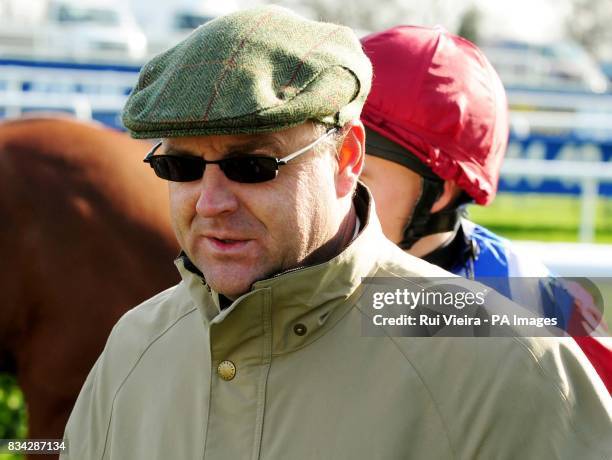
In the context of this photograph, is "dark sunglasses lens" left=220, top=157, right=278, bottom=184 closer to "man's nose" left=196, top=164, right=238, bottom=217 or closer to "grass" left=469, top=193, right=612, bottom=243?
"man's nose" left=196, top=164, right=238, bottom=217

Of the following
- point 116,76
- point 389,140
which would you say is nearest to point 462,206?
point 389,140

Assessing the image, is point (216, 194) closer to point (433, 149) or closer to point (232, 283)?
point (232, 283)

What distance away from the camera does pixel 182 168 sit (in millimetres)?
1934

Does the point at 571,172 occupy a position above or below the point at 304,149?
below

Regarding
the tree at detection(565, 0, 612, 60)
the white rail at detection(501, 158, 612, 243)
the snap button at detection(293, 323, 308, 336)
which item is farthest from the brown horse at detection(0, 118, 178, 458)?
the tree at detection(565, 0, 612, 60)

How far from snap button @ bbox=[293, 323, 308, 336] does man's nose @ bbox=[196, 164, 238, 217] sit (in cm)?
25

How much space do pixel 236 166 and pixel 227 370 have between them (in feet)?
1.26

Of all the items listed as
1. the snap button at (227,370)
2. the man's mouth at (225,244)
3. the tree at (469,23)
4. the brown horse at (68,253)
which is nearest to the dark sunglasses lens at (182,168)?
the man's mouth at (225,244)

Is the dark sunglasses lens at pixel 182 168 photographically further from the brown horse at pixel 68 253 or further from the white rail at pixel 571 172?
the white rail at pixel 571 172

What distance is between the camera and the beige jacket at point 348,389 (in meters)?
1.74

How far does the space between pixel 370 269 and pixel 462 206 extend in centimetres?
114

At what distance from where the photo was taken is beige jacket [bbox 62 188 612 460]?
174 centimetres

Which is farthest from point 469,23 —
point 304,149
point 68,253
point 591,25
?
point 304,149

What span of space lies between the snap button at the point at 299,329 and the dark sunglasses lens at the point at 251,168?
0.28 meters
